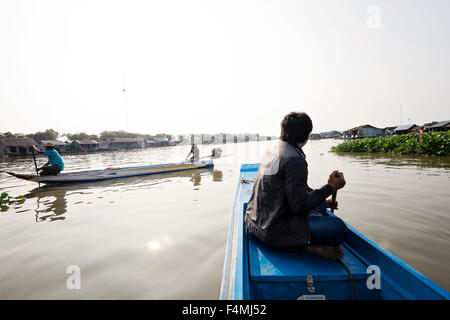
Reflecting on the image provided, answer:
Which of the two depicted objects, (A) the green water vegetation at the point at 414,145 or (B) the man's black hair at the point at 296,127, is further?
(A) the green water vegetation at the point at 414,145

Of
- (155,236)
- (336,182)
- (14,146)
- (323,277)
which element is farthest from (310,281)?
(14,146)

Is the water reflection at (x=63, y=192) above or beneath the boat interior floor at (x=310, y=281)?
beneath

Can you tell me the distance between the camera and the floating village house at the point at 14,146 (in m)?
33.3

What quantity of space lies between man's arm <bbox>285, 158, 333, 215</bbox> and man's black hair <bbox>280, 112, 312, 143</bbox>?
0.29m

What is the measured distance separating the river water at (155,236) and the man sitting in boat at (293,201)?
4.27 ft

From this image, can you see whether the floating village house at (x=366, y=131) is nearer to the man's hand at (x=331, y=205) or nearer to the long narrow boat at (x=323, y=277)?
the man's hand at (x=331, y=205)

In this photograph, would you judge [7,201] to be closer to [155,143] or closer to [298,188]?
[298,188]

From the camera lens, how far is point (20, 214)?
5.44m

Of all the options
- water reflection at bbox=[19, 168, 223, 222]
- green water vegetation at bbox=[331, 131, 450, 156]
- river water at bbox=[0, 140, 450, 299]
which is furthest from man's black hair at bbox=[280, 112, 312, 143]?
green water vegetation at bbox=[331, 131, 450, 156]

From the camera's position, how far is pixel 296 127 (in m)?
1.94

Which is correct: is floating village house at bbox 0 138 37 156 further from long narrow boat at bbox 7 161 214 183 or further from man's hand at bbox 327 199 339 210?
man's hand at bbox 327 199 339 210

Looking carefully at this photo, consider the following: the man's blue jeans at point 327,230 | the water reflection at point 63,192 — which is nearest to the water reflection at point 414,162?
the water reflection at point 63,192

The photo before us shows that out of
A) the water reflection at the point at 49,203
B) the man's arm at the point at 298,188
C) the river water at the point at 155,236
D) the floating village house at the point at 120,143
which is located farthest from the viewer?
the floating village house at the point at 120,143
